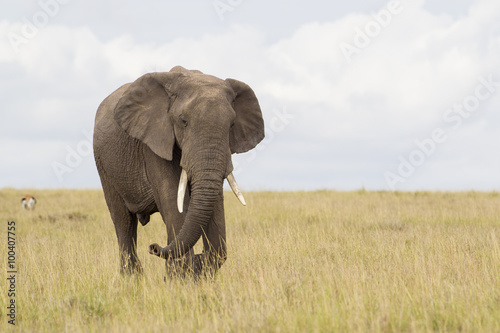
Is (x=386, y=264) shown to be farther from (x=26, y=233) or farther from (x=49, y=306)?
(x=26, y=233)

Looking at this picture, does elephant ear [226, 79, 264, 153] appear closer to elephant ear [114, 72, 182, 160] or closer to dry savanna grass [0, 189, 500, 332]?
elephant ear [114, 72, 182, 160]

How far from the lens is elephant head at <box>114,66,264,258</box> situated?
20.6 ft

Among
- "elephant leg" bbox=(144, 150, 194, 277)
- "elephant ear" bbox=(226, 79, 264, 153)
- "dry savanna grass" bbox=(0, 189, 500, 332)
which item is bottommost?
"dry savanna grass" bbox=(0, 189, 500, 332)

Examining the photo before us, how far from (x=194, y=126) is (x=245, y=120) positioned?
1161 millimetres

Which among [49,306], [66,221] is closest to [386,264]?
[49,306]

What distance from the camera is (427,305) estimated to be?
219 inches

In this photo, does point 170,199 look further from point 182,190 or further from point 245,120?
point 245,120

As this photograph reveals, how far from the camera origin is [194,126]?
249 inches

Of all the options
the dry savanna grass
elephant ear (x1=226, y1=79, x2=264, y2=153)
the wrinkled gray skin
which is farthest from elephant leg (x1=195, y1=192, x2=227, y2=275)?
elephant ear (x1=226, y1=79, x2=264, y2=153)

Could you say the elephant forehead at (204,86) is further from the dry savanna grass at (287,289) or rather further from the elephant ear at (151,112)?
the dry savanna grass at (287,289)

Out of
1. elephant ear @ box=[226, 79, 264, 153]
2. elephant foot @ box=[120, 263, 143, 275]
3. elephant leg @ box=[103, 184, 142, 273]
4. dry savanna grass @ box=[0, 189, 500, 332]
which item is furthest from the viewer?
elephant leg @ box=[103, 184, 142, 273]

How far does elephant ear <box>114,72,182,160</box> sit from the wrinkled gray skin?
0.04 feet

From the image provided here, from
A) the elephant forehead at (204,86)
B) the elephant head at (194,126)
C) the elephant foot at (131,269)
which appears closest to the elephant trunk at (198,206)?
the elephant head at (194,126)

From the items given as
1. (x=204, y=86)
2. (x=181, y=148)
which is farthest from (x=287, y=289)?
(x=204, y=86)
